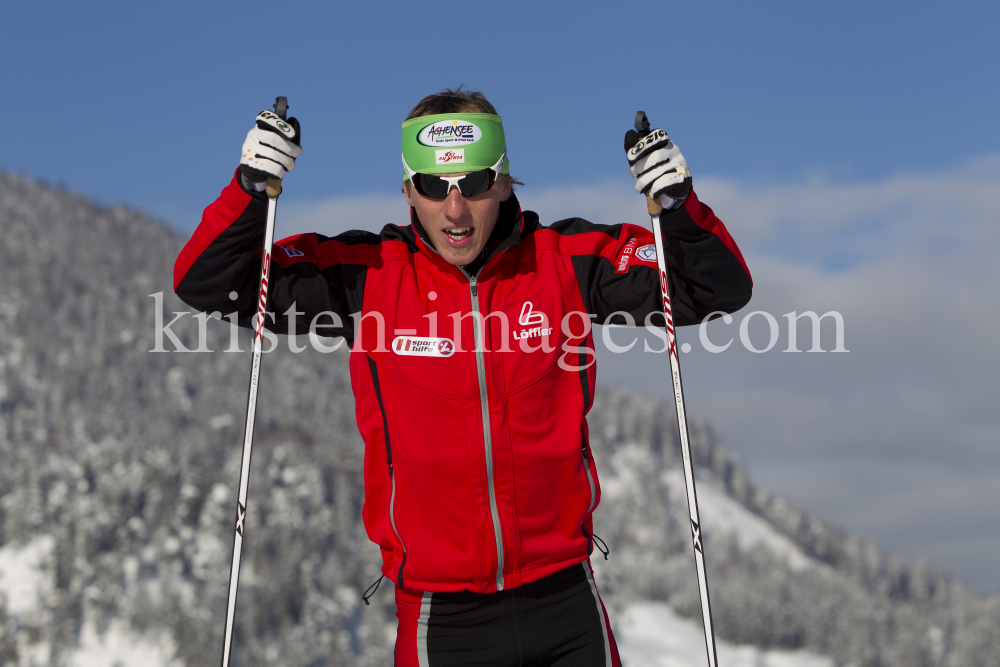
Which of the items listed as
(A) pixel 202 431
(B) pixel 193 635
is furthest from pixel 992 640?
(A) pixel 202 431

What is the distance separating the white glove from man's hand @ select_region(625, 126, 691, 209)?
142 centimetres

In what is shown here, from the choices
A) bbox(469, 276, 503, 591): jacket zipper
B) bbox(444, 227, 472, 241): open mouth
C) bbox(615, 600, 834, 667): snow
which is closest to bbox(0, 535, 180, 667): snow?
bbox(615, 600, 834, 667): snow

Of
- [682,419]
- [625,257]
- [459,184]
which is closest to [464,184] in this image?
[459,184]

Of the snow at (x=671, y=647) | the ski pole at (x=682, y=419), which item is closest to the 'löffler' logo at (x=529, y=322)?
the ski pole at (x=682, y=419)

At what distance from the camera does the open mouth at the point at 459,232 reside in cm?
407

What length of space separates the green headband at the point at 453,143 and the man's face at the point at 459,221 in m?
0.08

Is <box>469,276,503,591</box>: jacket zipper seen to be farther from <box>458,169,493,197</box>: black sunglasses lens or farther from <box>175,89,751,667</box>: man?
<box>458,169,493,197</box>: black sunglasses lens

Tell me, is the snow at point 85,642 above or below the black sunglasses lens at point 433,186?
below

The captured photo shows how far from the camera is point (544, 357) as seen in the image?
13.1 ft

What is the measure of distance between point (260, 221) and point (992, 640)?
400ft

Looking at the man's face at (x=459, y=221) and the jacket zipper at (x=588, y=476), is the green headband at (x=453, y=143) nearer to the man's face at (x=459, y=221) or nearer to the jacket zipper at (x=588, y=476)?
the man's face at (x=459, y=221)

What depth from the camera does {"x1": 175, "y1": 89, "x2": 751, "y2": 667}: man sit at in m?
3.86

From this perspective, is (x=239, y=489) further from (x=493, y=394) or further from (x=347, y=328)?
(x=493, y=394)

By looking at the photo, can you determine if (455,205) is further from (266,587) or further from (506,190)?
(266,587)
